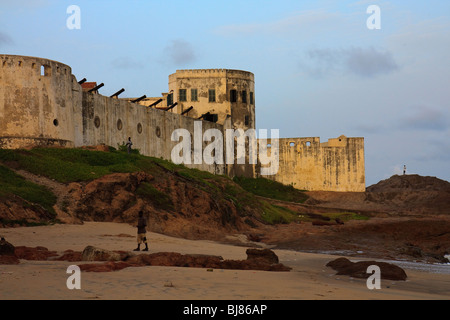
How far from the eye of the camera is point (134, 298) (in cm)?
1052

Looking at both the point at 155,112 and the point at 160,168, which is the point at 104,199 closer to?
the point at 160,168

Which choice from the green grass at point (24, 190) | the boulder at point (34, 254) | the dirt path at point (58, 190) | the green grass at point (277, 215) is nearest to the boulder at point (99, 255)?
the boulder at point (34, 254)

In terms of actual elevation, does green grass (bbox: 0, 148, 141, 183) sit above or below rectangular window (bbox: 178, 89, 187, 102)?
below

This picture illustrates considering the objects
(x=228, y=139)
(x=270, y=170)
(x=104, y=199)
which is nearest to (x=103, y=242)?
(x=104, y=199)

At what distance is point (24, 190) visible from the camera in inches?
1018

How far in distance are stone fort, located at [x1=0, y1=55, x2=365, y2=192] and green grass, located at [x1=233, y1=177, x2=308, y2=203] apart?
41.9 inches

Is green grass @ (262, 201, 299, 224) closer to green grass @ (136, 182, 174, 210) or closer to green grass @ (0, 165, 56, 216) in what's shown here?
green grass @ (136, 182, 174, 210)

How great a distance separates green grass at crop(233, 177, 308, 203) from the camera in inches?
2085

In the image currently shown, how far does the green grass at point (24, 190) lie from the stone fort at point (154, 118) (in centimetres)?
542

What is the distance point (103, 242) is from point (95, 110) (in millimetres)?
17971

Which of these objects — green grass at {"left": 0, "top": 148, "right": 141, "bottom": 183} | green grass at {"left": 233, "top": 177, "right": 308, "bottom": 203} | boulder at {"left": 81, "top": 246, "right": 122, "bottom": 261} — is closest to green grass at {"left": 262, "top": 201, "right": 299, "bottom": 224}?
green grass at {"left": 0, "top": 148, "right": 141, "bottom": 183}

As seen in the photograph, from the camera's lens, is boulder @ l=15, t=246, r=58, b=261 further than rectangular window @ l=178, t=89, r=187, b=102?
No

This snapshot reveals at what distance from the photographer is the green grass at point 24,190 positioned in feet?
82.5

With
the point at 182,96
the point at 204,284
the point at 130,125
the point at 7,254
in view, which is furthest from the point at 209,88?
the point at 204,284
